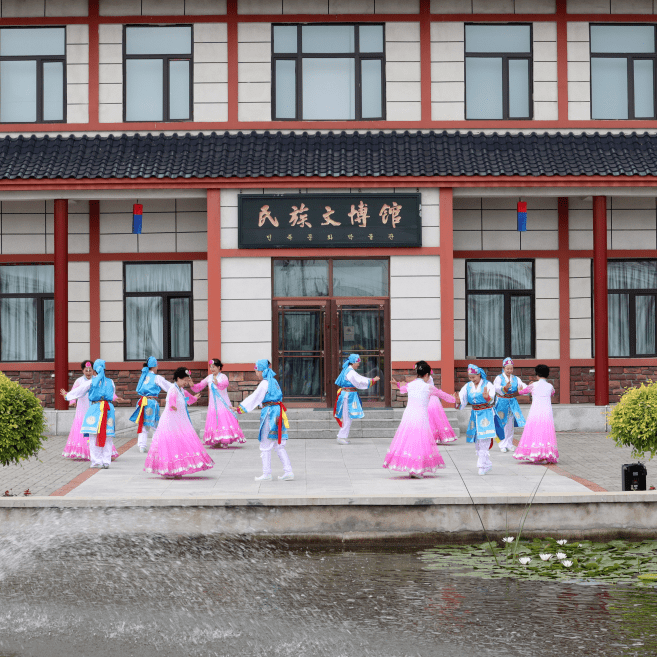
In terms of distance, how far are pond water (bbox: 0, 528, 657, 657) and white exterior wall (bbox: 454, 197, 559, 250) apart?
988 centimetres

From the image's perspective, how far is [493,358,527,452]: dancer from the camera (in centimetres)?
1385

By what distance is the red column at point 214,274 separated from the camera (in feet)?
52.7

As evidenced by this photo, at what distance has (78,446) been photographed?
1301 centimetres

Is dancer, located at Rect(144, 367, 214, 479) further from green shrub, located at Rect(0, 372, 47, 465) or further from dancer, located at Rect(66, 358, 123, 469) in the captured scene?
green shrub, located at Rect(0, 372, 47, 465)

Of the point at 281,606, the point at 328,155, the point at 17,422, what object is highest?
the point at 328,155

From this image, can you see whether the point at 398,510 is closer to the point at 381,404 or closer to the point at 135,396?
the point at 381,404

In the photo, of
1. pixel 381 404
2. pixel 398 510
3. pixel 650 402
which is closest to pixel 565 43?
pixel 381 404

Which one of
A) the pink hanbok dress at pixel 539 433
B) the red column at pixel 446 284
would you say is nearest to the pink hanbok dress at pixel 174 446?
the pink hanbok dress at pixel 539 433

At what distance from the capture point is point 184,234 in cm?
1750

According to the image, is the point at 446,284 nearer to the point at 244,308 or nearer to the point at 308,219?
the point at 308,219

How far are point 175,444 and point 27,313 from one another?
8.12 meters

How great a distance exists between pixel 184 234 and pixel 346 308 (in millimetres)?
3655

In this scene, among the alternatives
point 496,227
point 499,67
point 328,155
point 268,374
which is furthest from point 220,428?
point 499,67

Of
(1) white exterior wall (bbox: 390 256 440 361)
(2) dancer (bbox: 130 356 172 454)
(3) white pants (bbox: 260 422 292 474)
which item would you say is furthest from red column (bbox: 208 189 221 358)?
(3) white pants (bbox: 260 422 292 474)
